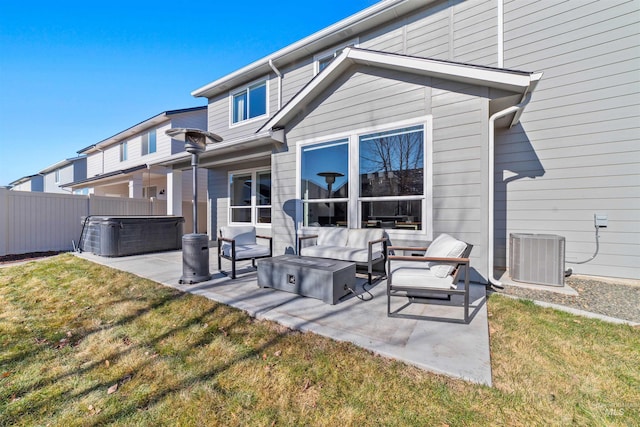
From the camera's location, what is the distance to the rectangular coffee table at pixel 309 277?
140 inches

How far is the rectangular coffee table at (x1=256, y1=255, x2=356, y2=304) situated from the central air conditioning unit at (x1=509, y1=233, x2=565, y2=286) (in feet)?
9.98

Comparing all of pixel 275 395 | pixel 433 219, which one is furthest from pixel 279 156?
pixel 275 395

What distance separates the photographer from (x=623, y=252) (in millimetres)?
4699

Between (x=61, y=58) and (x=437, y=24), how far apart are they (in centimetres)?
1118

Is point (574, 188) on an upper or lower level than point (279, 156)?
lower

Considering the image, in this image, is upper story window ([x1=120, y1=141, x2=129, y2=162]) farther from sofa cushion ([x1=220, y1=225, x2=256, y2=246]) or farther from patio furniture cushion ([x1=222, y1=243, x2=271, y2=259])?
patio furniture cushion ([x1=222, y1=243, x2=271, y2=259])

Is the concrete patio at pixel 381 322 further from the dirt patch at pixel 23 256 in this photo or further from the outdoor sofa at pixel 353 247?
the dirt patch at pixel 23 256

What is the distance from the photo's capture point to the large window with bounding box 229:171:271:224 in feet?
27.2

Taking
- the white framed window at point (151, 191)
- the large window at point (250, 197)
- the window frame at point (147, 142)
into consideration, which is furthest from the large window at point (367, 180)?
the white framed window at point (151, 191)

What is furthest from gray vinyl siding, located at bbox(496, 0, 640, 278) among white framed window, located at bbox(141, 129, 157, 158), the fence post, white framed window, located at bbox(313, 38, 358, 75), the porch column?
white framed window, located at bbox(141, 129, 157, 158)

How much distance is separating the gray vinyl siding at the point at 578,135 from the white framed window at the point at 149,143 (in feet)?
50.3

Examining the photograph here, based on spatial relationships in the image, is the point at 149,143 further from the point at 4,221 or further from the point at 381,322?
the point at 381,322

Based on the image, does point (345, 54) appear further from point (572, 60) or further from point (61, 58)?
point (61, 58)

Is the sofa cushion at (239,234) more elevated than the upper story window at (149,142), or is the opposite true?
the upper story window at (149,142)
